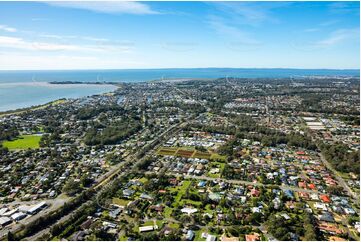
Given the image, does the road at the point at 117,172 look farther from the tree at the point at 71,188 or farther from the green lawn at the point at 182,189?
the green lawn at the point at 182,189

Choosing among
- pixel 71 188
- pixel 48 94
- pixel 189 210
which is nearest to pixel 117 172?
pixel 71 188

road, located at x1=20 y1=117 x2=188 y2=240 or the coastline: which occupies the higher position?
the coastline

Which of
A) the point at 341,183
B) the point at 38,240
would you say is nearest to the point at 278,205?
the point at 341,183

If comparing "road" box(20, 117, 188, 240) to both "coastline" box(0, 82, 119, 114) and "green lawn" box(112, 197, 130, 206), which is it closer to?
"green lawn" box(112, 197, 130, 206)

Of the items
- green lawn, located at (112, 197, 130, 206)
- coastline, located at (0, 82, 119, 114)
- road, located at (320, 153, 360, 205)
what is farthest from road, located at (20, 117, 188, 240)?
coastline, located at (0, 82, 119, 114)

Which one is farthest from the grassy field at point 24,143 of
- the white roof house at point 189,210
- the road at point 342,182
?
the road at point 342,182

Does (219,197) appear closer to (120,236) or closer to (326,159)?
(120,236)

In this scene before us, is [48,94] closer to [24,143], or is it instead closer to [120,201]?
[24,143]

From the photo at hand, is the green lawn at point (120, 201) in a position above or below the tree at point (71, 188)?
below
